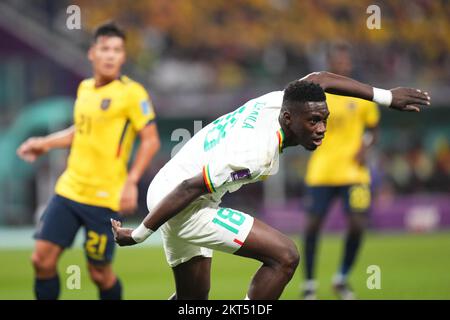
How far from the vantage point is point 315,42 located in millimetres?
25609

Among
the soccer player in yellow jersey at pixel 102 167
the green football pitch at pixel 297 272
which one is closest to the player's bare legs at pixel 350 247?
the green football pitch at pixel 297 272

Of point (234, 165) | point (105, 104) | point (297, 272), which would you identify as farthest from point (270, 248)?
point (297, 272)

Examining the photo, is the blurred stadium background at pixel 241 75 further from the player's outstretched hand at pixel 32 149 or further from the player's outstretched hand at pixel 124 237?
the player's outstretched hand at pixel 124 237

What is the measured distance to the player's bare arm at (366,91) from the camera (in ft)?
22.3

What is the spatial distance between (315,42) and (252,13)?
216cm

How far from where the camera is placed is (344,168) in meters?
10.8

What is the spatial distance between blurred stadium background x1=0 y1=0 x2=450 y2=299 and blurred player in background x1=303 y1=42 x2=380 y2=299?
290 inches

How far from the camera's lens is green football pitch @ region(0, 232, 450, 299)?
400 inches

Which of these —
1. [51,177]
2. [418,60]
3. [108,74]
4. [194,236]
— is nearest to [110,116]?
[108,74]

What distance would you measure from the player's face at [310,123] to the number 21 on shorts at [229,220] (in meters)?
0.69

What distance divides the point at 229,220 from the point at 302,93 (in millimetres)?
1011

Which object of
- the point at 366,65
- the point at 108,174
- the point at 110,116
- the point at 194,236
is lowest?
the point at 194,236

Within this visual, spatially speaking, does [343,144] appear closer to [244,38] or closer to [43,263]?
[43,263]
